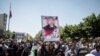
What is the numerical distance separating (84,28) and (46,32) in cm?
6050

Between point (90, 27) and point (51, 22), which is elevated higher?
point (51, 22)

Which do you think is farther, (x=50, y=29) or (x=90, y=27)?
(x=90, y=27)

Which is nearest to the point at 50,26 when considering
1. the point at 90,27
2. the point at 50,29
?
the point at 50,29

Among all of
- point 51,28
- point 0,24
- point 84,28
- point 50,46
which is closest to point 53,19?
point 51,28

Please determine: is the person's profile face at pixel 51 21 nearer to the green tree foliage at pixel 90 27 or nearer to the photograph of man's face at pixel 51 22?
the photograph of man's face at pixel 51 22

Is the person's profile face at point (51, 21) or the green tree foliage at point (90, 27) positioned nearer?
the person's profile face at point (51, 21)

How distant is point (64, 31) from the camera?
94188mm

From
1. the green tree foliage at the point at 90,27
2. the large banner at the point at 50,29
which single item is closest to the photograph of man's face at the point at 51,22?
the large banner at the point at 50,29

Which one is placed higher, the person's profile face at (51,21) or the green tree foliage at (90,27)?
the person's profile face at (51,21)

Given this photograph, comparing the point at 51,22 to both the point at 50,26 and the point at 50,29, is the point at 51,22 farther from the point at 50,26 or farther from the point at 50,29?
the point at 50,29

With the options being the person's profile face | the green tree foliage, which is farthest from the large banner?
the green tree foliage

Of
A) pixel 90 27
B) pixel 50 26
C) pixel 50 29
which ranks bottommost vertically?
pixel 90 27

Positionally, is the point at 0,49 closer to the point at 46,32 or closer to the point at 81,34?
the point at 46,32

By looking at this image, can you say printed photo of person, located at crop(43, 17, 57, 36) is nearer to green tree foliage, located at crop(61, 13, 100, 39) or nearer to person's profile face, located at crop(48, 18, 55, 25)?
person's profile face, located at crop(48, 18, 55, 25)
